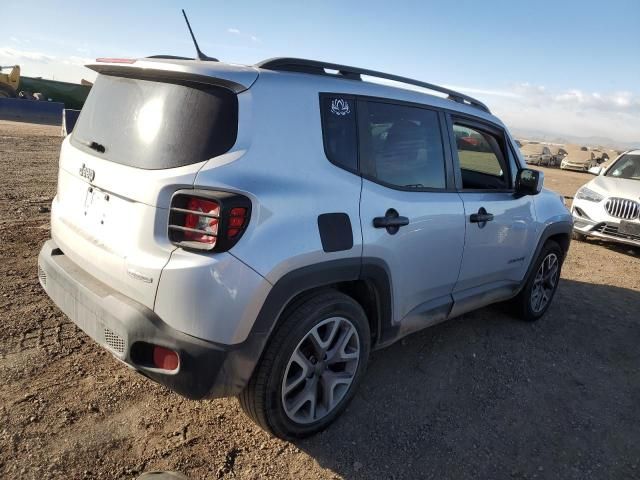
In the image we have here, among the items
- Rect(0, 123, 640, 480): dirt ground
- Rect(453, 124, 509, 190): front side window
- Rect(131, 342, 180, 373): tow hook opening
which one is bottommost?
Rect(0, 123, 640, 480): dirt ground

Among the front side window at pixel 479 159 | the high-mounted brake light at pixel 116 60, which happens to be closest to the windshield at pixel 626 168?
the front side window at pixel 479 159

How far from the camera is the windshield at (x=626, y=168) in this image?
8945mm

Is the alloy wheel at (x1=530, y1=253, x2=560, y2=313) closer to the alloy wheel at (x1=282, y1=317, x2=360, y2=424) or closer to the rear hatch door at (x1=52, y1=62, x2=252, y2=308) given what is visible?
the alloy wheel at (x1=282, y1=317, x2=360, y2=424)

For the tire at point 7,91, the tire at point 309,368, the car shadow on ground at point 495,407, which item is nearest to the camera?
the tire at point 309,368

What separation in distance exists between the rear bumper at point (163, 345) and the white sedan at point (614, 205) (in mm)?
7699

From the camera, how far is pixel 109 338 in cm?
235

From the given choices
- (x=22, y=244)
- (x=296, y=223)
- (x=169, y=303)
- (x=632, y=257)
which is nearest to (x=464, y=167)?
(x=296, y=223)

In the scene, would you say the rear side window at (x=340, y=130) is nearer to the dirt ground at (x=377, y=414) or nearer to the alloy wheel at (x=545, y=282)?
the dirt ground at (x=377, y=414)

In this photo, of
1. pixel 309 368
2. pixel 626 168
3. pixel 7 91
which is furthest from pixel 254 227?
pixel 7 91

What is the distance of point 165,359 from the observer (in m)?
2.26

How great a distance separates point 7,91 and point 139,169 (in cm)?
3847

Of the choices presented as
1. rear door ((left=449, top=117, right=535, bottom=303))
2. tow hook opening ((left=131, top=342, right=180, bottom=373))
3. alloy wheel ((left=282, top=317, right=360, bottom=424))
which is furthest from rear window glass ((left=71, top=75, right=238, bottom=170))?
rear door ((left=449, top=117, right=535, bottom=303))

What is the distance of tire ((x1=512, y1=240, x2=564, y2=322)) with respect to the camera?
183 inches

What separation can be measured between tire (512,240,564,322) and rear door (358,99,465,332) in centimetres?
147
